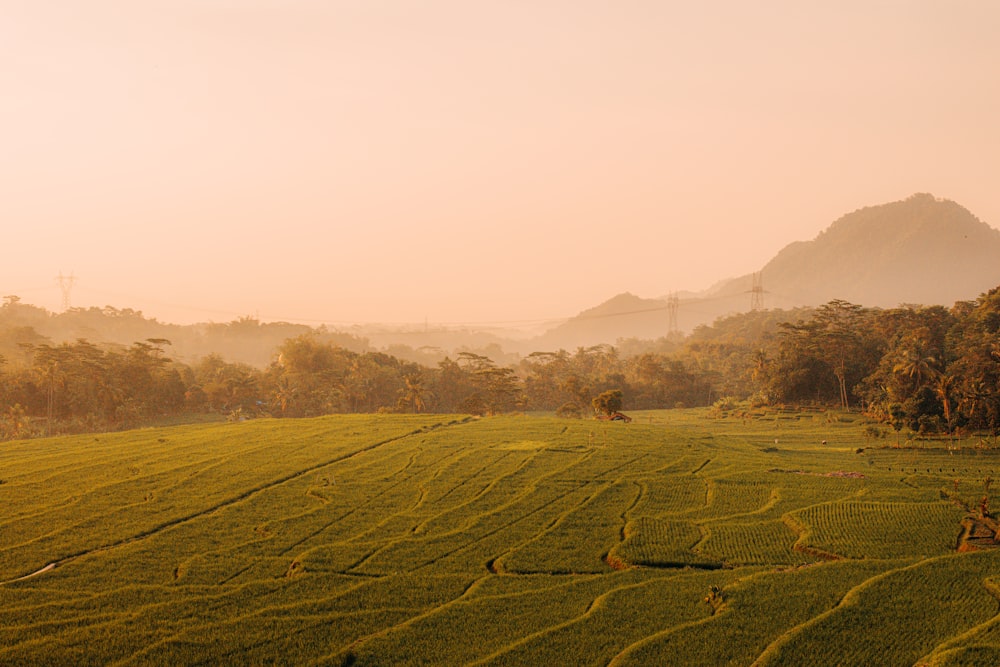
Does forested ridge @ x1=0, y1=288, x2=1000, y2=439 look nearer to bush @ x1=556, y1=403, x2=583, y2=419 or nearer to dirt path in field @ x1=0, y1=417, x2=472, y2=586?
bush @ x1=556, y1=403, x2=583, y2=419

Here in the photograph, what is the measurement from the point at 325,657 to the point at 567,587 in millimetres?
10933

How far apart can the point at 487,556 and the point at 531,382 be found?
94008 millimetres

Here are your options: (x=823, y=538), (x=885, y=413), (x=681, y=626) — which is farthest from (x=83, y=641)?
(x=885, y=413)

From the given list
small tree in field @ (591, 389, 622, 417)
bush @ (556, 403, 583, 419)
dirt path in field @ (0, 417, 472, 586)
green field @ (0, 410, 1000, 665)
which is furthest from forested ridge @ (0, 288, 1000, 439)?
dirt path in field @ (0, 417, 472, 586)

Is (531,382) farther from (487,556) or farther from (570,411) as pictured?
(487,556)

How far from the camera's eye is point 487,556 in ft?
117

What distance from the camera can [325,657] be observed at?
83.5 ft

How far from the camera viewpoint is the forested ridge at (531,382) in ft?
239

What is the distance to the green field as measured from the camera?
1038 inches

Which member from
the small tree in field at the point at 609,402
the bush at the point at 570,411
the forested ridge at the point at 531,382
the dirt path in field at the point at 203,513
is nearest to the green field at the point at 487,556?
the dirt path in field at the point at 203,513

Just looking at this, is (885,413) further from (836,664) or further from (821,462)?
(836,664)

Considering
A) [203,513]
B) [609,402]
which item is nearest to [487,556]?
[203,513]

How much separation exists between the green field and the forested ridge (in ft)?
46.7

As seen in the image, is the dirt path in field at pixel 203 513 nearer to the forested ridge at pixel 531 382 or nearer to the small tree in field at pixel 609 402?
the small tree in field at pixel 609 402
